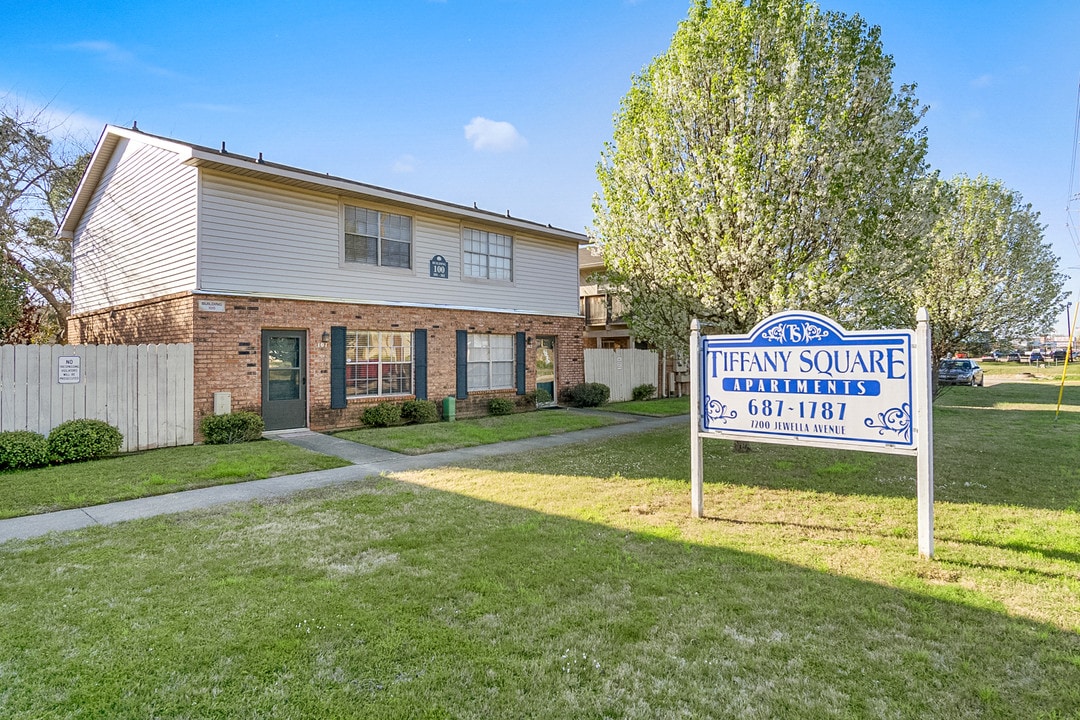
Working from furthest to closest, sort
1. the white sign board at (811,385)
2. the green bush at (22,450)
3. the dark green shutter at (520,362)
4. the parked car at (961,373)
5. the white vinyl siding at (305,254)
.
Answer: the parked car at (961,373), the dark green shutter at (520,362), the white vinyl siding at (305,254), the green bush at (22,450), the white sign board at (811,385)

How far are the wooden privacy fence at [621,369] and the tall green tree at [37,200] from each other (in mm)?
18148

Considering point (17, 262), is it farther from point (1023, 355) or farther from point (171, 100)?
point (1023, 355)

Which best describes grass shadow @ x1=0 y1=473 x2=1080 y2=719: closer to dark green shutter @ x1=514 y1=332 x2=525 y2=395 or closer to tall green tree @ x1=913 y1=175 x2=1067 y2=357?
dark green shutter @ x1=514 y1=332 x2=525 y2=395

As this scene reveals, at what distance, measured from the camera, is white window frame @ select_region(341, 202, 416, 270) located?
13.1m

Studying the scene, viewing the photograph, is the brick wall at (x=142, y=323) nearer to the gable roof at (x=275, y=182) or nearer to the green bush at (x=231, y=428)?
the green bush at (x=231, y=428)

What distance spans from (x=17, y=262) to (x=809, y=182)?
76.5 feet

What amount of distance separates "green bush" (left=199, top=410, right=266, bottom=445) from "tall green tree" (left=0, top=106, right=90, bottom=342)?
471 inches

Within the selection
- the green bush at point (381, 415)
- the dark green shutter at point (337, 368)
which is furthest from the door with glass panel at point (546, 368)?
the dark green shutter at point (337, 368)

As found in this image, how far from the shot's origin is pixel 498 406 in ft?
50.8

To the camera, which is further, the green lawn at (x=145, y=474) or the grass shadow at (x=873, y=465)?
the grass shadow at (x=873, y=465)

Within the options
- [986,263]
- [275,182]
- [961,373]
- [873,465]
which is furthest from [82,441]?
[961,373]

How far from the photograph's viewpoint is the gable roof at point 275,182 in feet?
36.3

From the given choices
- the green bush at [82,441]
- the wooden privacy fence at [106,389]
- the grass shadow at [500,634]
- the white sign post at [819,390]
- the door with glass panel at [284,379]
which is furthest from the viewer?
the door with glass panel at [284,379]

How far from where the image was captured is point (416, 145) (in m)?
14.2
